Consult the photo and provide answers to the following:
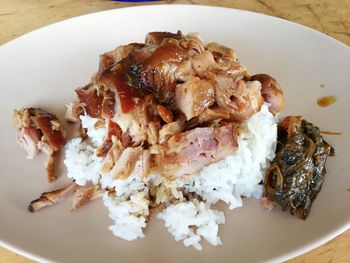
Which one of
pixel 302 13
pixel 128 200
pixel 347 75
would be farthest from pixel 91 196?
pixel 302 13

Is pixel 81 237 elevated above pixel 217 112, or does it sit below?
below

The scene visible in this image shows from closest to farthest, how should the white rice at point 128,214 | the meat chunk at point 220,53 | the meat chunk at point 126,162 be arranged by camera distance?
the white rice at point 128,214, the meat chunk at point 126,162, the meat chunk at point 220,53

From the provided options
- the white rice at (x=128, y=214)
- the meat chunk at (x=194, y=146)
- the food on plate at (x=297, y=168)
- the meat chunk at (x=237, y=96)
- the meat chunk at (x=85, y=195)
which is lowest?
the white rice at (x=128, y=214)

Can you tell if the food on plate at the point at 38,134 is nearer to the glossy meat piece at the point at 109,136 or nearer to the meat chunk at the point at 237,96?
the glossy meat piece at the point at 109,136

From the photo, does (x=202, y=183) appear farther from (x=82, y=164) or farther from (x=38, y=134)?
(x=38, y=134)

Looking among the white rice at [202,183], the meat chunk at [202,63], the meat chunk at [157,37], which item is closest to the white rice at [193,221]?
the white rice at [202,183]

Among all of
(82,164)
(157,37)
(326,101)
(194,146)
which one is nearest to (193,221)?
(194,146)

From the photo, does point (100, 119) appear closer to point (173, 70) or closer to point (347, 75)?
point (173, 70)
